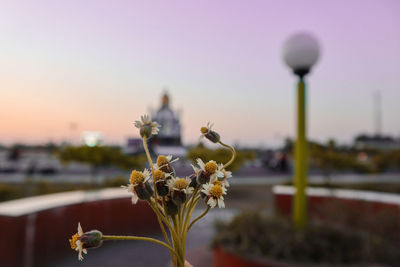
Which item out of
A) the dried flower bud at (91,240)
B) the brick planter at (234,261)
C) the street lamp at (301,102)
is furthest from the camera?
the street lamp at (301,102)

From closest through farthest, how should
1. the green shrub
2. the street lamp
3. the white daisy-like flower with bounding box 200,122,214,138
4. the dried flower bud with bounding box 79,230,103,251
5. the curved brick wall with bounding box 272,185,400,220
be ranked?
the dried flower bud with bounding box 79,230,103,251 < the white daisy-like flower with bounding box 200,122,214,138 < the green shrub < the street lamp < the curved brick wall with bounding box 272,185,400,220

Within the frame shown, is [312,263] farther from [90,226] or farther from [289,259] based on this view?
[90,226]

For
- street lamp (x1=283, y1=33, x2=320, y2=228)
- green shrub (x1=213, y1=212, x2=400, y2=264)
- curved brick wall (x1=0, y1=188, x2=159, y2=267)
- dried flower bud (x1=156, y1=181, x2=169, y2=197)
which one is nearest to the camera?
dried flower bud (x1=156, y1=181, x2=169, y2=197)

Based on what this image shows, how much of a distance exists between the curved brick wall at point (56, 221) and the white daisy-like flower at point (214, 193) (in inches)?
175

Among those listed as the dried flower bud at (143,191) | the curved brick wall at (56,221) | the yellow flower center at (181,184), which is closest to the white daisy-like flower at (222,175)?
the yellow flower center at (181,184)

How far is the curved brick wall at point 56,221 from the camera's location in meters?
4.41

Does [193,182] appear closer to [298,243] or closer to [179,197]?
[179,197]

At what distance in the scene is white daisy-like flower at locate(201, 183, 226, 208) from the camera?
906mm

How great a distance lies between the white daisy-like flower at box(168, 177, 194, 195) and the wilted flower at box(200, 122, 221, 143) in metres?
0.17

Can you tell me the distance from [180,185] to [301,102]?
3.57 meters

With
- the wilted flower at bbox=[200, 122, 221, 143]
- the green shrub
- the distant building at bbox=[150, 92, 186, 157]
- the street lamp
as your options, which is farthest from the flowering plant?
the distant building at bbox=[150, 92, 186, 157]

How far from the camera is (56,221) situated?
5230 millimetres

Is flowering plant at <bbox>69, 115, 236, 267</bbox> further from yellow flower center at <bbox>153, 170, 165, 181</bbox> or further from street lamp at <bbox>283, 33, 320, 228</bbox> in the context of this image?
street lamp at <bbox>283, 33, 320, 228</bbox>

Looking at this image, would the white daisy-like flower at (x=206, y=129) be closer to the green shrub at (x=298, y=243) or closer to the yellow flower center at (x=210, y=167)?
the yellow flower center at (x=210, y=167)
